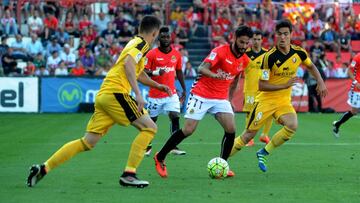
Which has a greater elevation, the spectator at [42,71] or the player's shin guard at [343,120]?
the player's shin guard at [343,120]

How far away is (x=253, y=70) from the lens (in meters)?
18.7

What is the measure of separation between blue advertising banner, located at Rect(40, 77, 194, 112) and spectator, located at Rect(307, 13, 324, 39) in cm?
793

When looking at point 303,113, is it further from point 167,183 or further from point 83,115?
point 167,183

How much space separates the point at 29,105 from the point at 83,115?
260cm

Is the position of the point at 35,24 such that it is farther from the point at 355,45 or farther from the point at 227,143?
the point at 227,143

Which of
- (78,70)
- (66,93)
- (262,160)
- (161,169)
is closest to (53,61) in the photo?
(78,70)

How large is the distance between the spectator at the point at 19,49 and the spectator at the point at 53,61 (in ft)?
2.84

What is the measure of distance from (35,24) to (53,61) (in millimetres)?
2566

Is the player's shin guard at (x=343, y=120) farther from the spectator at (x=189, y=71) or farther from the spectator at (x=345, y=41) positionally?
the spectator at (x=345, y=41)

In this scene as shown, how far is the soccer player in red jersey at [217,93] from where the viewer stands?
42.4ft

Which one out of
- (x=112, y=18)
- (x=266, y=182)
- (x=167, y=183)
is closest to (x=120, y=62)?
(x=167, y=183)

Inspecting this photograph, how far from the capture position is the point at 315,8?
37.8 meters

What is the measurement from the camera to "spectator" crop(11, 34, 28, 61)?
108 feet

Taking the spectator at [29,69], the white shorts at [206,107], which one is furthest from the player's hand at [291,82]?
the spectator at [29,69]
